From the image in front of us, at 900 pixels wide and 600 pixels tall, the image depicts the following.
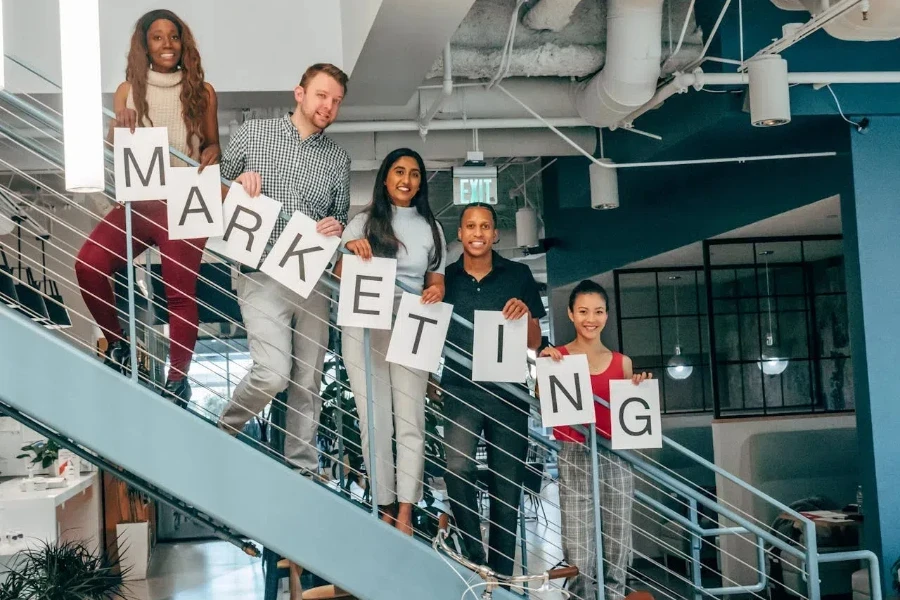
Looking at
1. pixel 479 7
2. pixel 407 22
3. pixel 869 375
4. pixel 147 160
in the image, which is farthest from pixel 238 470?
pixel 869 375

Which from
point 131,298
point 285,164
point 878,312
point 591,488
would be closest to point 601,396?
point 591,488

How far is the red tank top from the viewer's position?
364 centimetres

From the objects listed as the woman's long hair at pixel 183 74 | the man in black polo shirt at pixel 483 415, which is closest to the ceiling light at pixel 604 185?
the man in black polo shirt at pixel 483 415

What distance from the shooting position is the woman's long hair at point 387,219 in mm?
3498

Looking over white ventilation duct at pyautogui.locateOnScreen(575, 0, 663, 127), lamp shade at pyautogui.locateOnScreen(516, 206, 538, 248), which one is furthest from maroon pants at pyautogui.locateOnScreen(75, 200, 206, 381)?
lamp shade at pyautogui.locateOnScreen(516, 206, 538, 248)

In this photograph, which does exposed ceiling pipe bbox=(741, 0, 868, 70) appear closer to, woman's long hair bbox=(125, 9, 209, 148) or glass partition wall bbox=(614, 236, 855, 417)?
woman's long hair bbox=(125, 9, 209, 148)

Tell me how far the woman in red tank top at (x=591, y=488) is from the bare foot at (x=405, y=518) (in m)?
0.57

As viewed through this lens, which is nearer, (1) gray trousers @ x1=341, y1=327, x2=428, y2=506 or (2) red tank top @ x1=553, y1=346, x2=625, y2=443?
(1) gray trousers @ x1=341, y1=327, x2=428, y2=506

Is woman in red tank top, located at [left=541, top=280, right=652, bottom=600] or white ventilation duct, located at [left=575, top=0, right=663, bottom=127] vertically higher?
white ventilation duct, located at [left=575, top=0, right=663, bottom=127]

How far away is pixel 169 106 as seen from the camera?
136 inches

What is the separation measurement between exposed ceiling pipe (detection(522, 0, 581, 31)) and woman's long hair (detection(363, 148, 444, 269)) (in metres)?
1.27

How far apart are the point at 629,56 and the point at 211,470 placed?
2734 mm

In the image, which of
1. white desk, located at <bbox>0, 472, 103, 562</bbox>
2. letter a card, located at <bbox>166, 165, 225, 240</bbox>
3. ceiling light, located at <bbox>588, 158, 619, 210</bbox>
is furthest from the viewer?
white desk, located at <bbox>0, 472, 103, 562</bbox>

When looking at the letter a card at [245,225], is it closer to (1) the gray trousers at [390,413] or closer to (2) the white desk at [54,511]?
(1) the gray trousers at [390,413]
